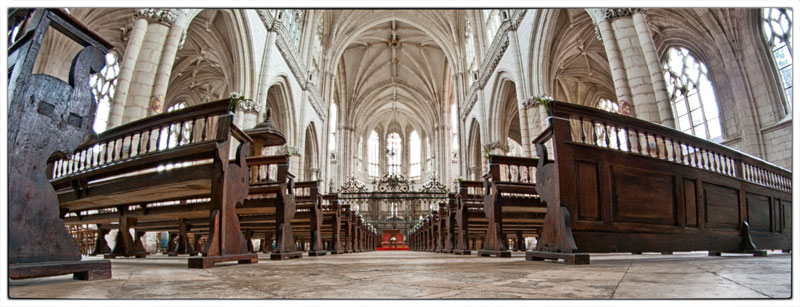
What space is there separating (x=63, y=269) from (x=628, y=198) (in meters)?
3.25

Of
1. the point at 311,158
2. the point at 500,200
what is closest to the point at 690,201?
the point at 500,200

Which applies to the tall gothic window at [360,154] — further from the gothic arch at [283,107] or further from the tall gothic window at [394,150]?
the gothic arch at [283,107]

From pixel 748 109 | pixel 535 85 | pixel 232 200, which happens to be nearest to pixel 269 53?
pixel 535 85

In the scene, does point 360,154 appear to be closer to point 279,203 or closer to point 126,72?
point 126,72

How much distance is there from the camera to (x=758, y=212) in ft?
12.3

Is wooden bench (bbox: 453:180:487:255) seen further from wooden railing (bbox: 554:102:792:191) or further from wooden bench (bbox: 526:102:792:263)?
wooden bench (bbox: 526:102:792:263)

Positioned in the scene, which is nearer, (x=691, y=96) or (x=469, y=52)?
(x=691, y=96)

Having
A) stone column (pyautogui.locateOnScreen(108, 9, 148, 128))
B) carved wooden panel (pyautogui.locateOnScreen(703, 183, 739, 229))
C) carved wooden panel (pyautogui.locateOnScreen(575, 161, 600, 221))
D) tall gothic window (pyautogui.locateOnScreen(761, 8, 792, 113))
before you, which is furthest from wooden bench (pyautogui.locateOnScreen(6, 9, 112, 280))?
tall gothic window (pyautogui.locateOnScreen(761, 8, 792, 113))

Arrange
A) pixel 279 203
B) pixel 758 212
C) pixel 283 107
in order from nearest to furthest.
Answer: pixel 758 212, pixel 279 203, pixel 283 107

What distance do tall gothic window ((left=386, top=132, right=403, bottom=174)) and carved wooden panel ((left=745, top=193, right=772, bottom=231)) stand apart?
32703 millimetres

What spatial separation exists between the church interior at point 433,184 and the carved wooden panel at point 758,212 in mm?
22

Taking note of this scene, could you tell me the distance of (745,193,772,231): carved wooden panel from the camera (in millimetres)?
3656

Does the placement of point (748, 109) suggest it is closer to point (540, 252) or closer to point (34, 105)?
point (540, 252)

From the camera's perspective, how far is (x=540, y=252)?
3045 millimetres
